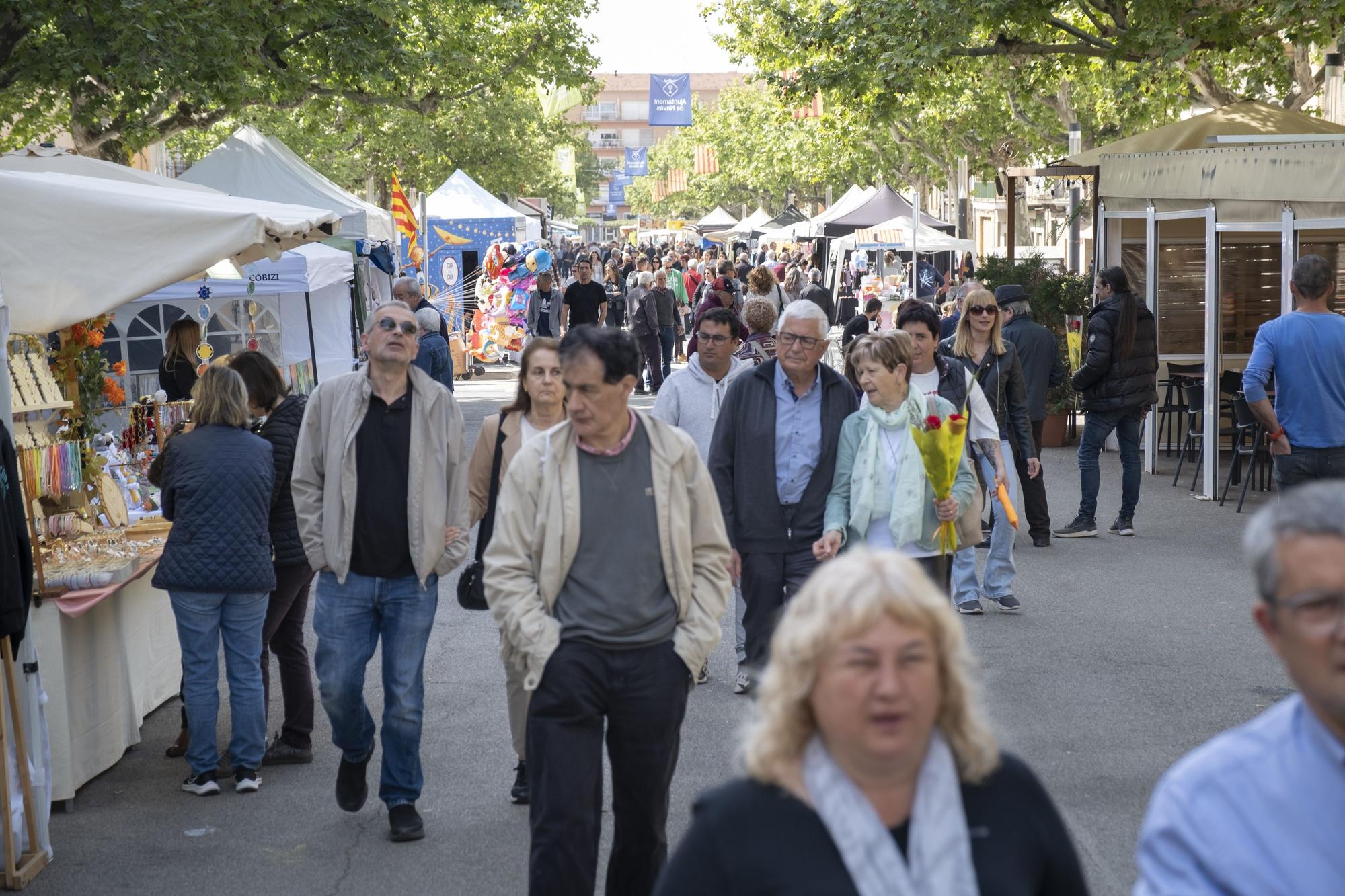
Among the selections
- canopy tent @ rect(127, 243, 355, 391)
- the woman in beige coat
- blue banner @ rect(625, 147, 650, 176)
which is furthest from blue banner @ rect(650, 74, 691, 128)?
the woman in beige coat

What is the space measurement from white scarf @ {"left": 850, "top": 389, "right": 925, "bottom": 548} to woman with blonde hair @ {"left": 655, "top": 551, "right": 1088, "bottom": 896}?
3.46 meters

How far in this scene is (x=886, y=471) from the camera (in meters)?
5.78

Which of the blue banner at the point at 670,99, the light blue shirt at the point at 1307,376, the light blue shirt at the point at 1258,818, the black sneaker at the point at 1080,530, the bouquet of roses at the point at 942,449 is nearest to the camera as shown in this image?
the light blue shirt at the point at 1258,818

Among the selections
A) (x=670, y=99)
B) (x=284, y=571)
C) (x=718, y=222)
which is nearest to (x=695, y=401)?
(x=284, y=571)

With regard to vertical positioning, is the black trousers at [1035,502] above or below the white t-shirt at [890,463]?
below

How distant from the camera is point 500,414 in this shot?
575cm

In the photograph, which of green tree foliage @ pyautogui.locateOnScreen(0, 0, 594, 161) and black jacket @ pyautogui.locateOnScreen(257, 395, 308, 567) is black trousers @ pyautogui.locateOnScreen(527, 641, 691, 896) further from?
green tree foliage @ pyautogui.locateOnScreen(0, 0, 594, 161)

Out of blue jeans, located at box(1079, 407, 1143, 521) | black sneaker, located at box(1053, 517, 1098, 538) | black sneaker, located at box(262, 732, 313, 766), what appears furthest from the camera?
black sneaker, located at box(1053, 517, 1098, 538)

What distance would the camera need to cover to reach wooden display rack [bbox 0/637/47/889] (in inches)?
198

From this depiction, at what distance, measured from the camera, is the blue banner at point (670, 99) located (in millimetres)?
43406

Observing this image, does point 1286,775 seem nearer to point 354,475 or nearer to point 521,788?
point 354,475

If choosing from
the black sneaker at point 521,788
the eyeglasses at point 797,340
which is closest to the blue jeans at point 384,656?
the black sneaker at point 521,788

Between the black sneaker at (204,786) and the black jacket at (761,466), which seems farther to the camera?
the black sneaker at (204,786)

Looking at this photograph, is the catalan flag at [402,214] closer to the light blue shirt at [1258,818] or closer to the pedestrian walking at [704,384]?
the pedestrian walking at [704,384]
